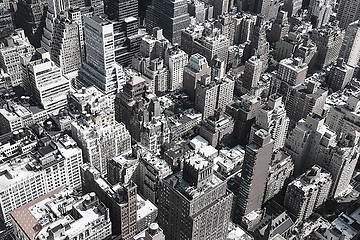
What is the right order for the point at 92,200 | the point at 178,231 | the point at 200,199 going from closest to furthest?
the point at 200,199 < the point at 178,231 < the point at 92,200

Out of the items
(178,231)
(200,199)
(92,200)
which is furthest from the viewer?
(92,200)

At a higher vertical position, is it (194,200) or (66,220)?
(194,200)

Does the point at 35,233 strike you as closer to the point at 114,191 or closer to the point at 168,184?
the point at 114,191

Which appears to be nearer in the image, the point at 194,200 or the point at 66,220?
the point at 194,200

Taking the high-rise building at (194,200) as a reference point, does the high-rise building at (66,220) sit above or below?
below

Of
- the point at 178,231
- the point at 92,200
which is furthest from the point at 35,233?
the point at 178,231
